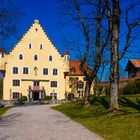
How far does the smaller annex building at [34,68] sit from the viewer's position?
2869 inches

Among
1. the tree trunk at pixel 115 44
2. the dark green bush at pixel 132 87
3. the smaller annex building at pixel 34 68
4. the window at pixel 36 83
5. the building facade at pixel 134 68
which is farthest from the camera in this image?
the window at pixel 36 83

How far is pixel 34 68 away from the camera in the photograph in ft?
243

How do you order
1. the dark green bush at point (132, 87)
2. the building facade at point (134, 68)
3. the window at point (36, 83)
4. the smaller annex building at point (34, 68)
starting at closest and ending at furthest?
the dark green bush at point (132, 87)
the building facade at point (134, 68)
the smaller annex building at point (34, 68)
the window at point (36, 83)

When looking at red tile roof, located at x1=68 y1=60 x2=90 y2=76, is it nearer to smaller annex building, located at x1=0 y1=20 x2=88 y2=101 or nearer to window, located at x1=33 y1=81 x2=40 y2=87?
smaller annex building, located at x1=0 y1=20 x2=88 y2=101

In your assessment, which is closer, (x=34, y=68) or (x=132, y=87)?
(x=132, y=87)

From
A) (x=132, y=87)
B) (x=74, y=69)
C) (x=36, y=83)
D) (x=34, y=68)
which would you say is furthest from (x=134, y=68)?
(x=132, y=87)

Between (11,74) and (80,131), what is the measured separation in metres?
60.6

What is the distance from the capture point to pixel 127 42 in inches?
810

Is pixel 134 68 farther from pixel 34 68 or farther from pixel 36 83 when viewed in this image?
pixel 34 68

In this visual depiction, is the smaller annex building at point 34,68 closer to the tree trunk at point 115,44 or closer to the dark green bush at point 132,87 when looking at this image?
the dark green bush at point 132,87

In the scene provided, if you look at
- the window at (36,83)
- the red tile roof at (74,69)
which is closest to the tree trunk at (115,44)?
the window at (36,83)

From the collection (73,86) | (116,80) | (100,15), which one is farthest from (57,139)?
(73,86)

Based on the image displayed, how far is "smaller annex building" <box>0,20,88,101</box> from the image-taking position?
239 ft

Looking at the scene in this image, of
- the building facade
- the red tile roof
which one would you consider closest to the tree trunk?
the building facade
